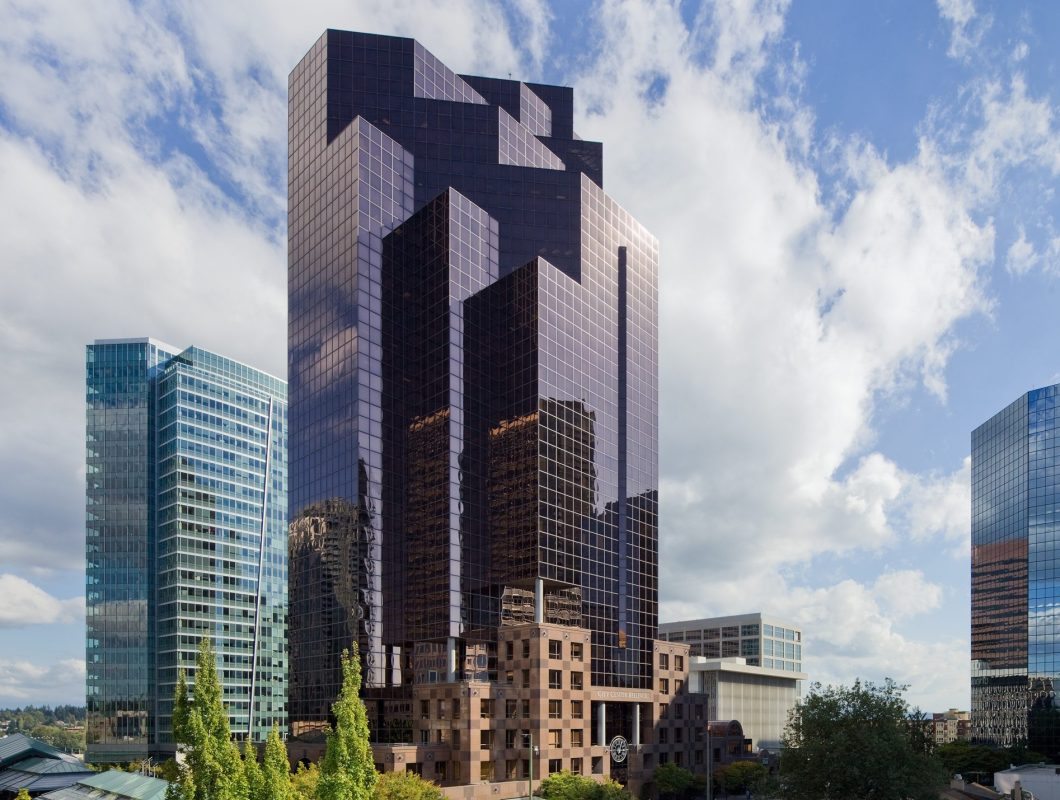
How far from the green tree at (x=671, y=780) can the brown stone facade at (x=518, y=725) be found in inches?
126

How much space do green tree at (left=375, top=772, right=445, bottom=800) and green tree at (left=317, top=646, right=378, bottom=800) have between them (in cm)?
3028

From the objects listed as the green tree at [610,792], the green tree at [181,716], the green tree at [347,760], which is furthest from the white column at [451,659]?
the green tree at [181,716]

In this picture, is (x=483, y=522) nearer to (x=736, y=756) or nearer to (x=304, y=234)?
(x=304, y=234)

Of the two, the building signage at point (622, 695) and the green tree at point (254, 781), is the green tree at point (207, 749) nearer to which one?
the green tree at point (254, 781)

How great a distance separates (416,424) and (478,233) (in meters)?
33.2

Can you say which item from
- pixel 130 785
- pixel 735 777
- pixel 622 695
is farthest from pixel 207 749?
pixel 735 777

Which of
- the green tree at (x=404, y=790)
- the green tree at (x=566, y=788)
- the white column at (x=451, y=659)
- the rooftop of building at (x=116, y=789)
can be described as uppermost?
the white column at (x=451, y=659)

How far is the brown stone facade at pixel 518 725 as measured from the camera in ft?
401

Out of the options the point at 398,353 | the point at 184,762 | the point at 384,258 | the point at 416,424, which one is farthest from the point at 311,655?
the point at 184,762

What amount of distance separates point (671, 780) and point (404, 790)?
253ft

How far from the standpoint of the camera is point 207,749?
47.9 metres

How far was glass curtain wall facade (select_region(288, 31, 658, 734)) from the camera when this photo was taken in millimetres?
141000

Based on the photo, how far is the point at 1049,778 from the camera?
140000mm

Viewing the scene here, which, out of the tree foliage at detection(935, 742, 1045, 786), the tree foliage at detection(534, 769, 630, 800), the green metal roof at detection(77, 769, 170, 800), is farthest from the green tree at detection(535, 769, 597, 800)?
the tree foliage at detection(935, 742, 1045, 786)
